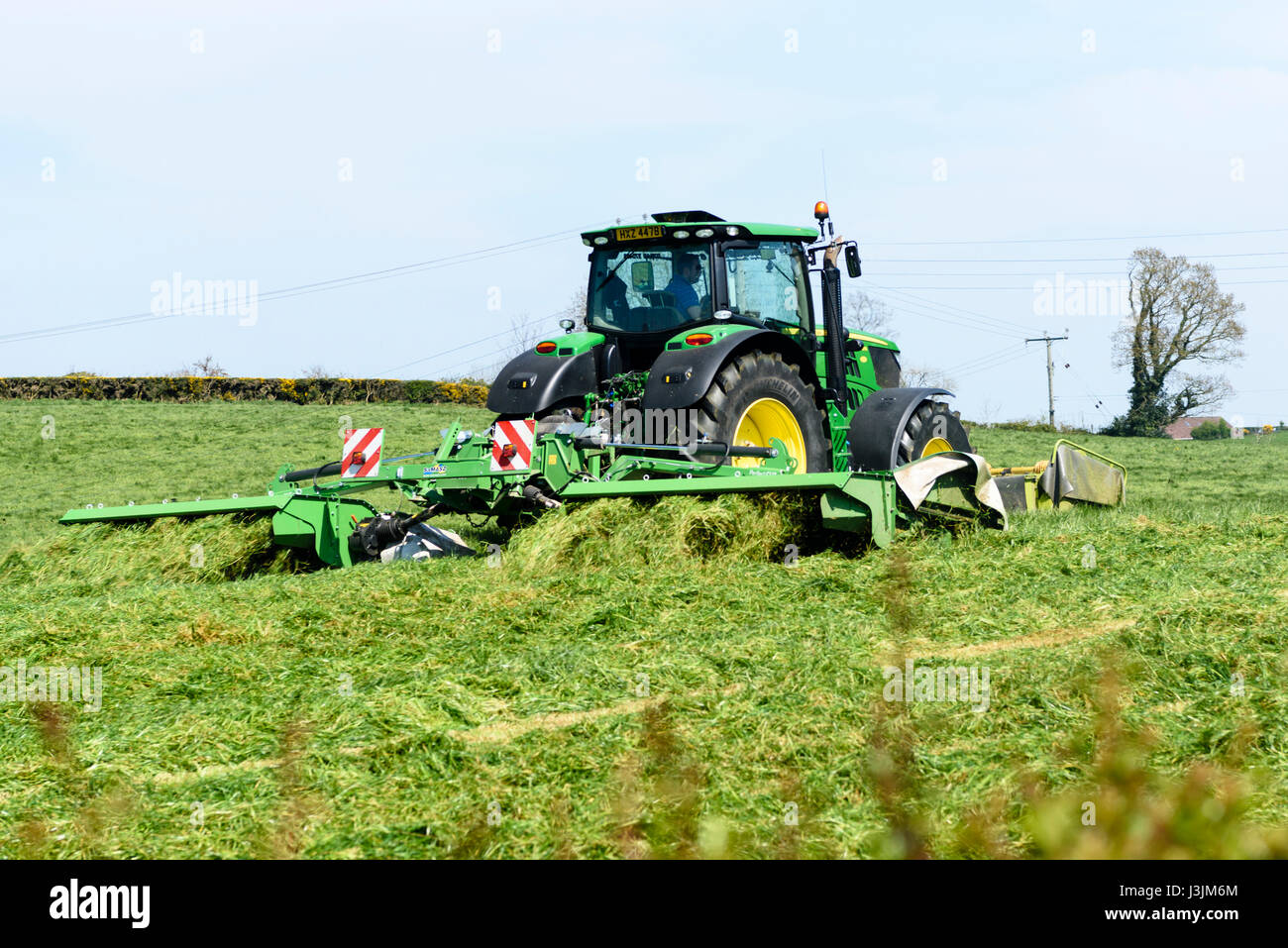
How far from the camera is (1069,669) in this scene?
4.23 meters

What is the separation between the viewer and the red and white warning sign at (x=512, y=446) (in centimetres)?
776

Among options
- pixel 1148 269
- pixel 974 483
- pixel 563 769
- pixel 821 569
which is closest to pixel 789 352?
pixel 974 483

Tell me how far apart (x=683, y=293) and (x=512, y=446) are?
76.6 inches

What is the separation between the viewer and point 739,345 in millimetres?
8062

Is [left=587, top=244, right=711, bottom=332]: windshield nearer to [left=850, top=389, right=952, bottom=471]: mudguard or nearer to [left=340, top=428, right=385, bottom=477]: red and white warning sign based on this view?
[left=850, top=389, right=952, bottom=471]: mudguard

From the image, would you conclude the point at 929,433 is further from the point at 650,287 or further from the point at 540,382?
the point at 540,382

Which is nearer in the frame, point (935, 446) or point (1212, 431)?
point (935, 446)

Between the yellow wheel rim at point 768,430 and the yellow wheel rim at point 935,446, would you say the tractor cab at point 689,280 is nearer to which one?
the yellow wheel rim at point 768,430

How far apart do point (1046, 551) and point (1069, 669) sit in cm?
298

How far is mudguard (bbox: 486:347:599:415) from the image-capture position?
863 cm

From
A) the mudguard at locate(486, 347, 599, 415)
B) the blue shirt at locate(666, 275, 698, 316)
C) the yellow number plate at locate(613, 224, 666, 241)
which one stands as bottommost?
the mudguard at locate(486, 347, 599, 415)
